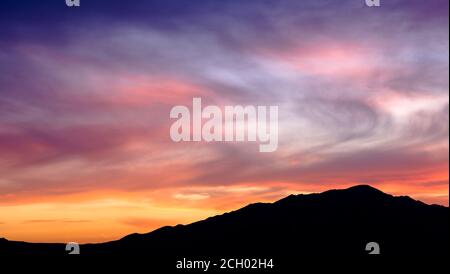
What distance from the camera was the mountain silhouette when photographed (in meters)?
138

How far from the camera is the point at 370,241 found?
530 ft

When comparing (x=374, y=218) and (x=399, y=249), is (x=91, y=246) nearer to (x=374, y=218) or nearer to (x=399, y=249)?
(x=399, y=249)

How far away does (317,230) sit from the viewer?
517ft

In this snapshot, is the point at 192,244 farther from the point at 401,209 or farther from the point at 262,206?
the point at 401,209

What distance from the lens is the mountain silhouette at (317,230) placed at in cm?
13750

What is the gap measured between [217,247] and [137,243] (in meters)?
21.1
